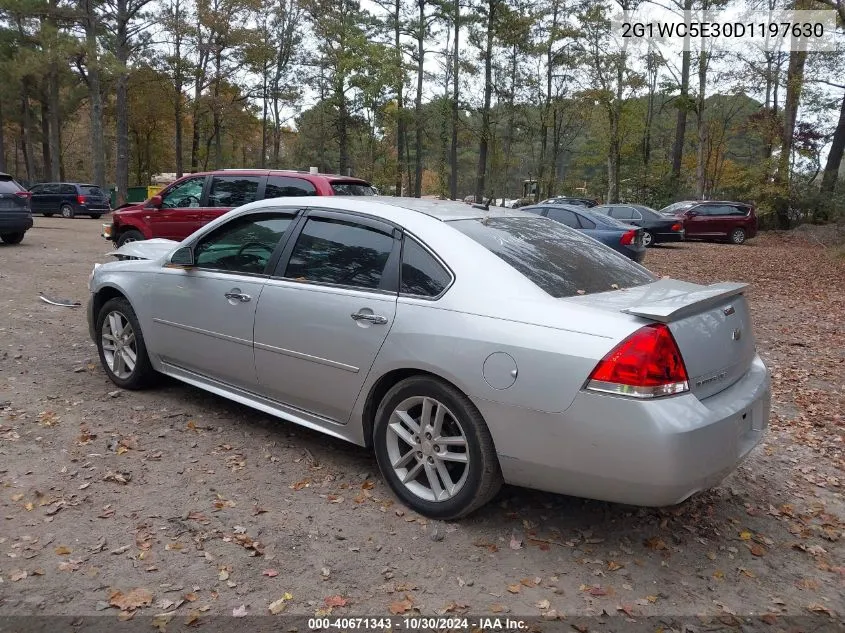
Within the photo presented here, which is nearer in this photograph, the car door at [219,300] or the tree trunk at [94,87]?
the car door at [219,300]

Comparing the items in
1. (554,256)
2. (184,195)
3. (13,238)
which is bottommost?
(13,238)

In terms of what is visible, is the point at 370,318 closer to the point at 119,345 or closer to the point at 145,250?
the point at 119,345

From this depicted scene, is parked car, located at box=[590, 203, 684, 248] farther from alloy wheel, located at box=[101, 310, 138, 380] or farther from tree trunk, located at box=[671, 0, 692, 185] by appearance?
alloy wheel, located at box=[101, 310, 138, 380]

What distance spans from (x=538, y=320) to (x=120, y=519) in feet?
7.43

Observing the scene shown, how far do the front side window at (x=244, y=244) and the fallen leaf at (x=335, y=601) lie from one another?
2.07 metres

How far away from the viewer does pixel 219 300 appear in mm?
4133

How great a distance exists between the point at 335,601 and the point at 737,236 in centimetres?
2356

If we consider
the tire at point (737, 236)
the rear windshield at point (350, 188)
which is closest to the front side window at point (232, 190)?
the rear windshield at point (350, 188)

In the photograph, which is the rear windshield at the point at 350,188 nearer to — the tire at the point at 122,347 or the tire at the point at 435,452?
the tire at the point at 122,347

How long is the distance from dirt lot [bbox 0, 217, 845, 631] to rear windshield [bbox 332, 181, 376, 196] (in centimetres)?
470

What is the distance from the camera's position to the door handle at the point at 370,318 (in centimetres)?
329

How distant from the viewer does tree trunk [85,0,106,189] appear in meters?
Answer: 24.4

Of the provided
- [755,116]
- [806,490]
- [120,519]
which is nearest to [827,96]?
[755,116]

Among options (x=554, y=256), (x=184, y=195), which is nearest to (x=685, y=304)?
(x=554, y=256)
